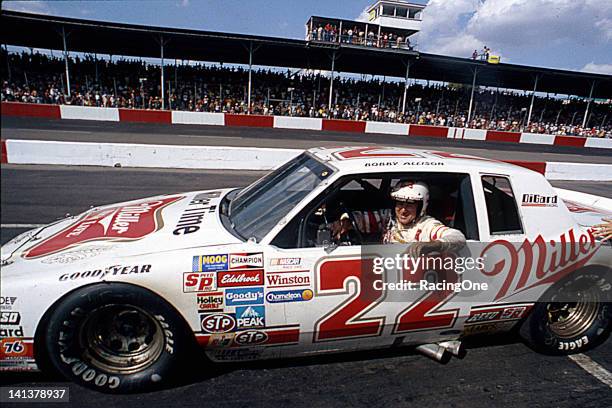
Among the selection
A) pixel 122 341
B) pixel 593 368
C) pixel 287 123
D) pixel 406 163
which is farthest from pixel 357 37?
pixel 122 341

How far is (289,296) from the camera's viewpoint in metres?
2.29

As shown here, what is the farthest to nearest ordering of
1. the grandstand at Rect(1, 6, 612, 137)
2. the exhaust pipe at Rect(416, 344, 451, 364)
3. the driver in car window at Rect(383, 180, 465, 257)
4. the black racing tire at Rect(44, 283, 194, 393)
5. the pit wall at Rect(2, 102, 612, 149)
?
the grandstand at Rect(1, 6, 612, 137), the pit wall at Rect(2, 102, 612, 149), the exhaust pipe at Rect(416, 344, 451, 364), the driver in car window at Rect(383, 180, 465, 257), the black racing tire at Rect(44, 283, 194, 393)

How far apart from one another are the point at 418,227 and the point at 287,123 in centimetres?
1927

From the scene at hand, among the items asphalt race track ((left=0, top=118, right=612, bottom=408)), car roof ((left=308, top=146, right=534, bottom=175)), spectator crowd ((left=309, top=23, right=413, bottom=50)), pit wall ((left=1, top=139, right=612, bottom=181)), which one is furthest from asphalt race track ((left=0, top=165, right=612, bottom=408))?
spectator crowd ((left=309, top=23, right=413, bottom=50))

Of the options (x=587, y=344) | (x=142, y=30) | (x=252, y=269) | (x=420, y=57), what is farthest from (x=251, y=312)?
(x=420, y=57)

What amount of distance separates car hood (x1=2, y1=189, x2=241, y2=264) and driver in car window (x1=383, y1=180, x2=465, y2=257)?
112cm

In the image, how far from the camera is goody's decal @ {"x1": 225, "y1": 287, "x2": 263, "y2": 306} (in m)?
2.25

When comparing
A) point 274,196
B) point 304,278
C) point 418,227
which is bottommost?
point 304,278

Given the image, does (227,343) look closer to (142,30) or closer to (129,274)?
(129,274)

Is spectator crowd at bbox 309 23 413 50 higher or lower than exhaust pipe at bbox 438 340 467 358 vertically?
higher

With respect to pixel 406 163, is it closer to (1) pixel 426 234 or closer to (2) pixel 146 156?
(1) pixel 426 234

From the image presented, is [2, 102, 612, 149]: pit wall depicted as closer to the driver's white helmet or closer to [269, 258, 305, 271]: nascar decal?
the driver's white helmet

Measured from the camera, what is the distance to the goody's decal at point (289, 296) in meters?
2.28

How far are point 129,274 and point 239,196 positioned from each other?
1.16 m
